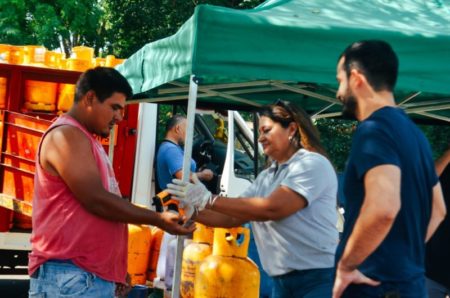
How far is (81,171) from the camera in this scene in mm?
3891

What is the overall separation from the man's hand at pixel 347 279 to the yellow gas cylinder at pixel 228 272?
2.50m

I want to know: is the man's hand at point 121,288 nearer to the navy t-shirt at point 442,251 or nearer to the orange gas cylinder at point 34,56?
the navy t-shirt at point 442,251

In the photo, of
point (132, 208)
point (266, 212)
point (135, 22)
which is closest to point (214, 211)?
point (266, 212)

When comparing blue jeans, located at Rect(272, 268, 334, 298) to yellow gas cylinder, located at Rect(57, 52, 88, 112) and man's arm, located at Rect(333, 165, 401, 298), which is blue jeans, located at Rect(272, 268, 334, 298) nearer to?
man's arm, located at Rect(333, 165, 401, 298)

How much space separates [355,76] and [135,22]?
1678 cm

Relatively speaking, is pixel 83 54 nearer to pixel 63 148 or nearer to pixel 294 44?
pixel 294 44

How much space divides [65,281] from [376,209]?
1541 mm

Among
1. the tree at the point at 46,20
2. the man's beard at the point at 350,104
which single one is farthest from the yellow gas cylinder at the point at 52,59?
the tree at the point at 46,20

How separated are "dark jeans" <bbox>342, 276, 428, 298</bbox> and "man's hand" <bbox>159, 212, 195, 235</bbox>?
3.89 ft

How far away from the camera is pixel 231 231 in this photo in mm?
5859

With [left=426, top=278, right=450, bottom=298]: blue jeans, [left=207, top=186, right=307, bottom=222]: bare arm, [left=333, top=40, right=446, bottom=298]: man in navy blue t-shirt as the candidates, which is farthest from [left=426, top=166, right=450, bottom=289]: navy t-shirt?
[left=333, top=40, right=446, bottom=298]: man in navy blue t-shirt

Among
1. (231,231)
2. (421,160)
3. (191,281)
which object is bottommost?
(191,281)

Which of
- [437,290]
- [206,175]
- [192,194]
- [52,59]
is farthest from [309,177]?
[52,59]

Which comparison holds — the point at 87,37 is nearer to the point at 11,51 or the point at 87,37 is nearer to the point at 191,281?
the point at 11,51
